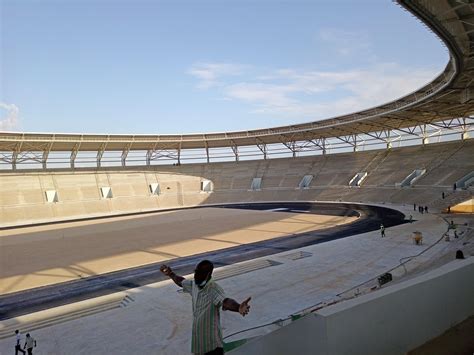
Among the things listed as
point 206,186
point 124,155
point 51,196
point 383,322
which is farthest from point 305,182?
point 383,322

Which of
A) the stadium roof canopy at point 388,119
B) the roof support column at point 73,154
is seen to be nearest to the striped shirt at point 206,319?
the stadium roof canopy at point 388,119

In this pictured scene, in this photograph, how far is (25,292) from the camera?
16.1 m

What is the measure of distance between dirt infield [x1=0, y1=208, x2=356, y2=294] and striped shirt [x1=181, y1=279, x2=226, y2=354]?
16758 mm

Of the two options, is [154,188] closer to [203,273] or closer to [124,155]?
[124,155]

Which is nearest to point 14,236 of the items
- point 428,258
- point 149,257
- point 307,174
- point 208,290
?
point 149,257

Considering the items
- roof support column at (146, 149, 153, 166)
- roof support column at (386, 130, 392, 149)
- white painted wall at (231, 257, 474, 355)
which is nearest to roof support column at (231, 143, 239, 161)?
roof support column at (146, 149, 153, 166)

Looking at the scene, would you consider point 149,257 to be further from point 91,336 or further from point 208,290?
point 208,290

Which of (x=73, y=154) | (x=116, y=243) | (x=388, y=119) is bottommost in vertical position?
(x=116, y=243)

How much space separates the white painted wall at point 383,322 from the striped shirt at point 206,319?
1.39 metres

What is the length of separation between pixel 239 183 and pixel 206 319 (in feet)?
201

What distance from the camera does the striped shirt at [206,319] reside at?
3.40 m

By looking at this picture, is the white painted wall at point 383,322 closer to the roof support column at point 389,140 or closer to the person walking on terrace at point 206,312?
the person walking on terrace at point 206,312

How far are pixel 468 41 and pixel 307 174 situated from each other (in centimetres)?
4221

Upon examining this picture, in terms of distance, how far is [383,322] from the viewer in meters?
4.73
